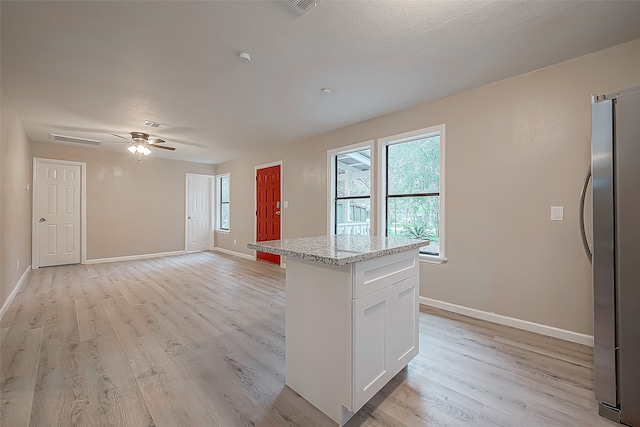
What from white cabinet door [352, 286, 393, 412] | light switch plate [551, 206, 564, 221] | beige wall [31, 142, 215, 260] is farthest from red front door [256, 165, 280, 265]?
light switch plate [551, 206, 564, 221]

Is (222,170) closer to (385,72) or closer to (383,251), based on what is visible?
(385,72)

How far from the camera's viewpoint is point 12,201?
3436 mm

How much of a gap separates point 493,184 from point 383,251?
1956mm

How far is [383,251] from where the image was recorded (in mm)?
1516

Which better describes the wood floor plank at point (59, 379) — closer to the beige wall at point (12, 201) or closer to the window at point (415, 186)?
the beige wall at point (12, 201)

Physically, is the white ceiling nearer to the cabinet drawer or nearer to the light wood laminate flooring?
the cabinet drawer

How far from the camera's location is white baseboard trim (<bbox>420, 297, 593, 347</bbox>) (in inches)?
91.4

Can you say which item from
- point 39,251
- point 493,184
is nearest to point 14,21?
point 493,184

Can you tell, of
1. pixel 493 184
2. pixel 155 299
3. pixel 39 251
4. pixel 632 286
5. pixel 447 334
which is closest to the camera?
pixel 632 286

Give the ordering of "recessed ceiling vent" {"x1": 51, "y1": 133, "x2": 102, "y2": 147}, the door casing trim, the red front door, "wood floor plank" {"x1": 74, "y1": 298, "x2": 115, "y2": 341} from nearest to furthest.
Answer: "wood floor plank" {"x1": 74, "y1": 298, "x2": 115, "y2": 341}, "recessed ceiling vent" {"x1": 51, "y1": 133, "x2": 102, "y2": 147}, the door casing trim, the red front door

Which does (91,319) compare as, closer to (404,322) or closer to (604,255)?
(404,322)

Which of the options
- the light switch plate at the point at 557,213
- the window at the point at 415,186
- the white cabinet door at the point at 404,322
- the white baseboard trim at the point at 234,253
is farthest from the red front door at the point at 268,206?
the light switch plate at the point at 557,213

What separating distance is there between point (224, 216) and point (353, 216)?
4529 millimetres

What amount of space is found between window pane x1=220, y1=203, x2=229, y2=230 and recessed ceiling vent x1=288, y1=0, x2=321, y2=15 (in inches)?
248
